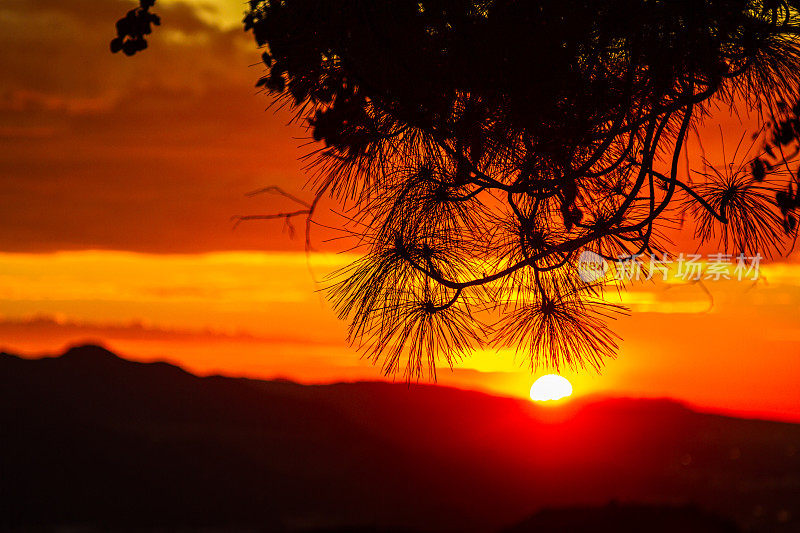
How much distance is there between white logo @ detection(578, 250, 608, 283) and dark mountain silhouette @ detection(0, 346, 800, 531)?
78 centimetres

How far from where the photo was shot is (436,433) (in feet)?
44.1

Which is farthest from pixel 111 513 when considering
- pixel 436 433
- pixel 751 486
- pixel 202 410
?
pixel 751 486

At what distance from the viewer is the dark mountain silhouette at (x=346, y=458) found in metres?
3.87

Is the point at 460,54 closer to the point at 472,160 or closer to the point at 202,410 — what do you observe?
the point at 472,160

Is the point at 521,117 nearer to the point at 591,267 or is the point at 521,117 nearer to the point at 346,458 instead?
the point at 591,267

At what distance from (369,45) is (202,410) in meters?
19.7

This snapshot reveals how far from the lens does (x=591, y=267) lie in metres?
3.39

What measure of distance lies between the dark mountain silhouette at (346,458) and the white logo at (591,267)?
78 cm

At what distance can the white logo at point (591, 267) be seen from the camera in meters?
3.35

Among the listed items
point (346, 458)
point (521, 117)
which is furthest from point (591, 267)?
point (346, 458)

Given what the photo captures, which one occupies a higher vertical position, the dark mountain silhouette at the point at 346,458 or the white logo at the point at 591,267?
the white logo at the point at 591,267

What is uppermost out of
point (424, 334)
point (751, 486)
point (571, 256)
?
point (571, 256)

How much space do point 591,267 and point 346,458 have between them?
50.4 ft

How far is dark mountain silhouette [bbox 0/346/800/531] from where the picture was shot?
12.7 feet
